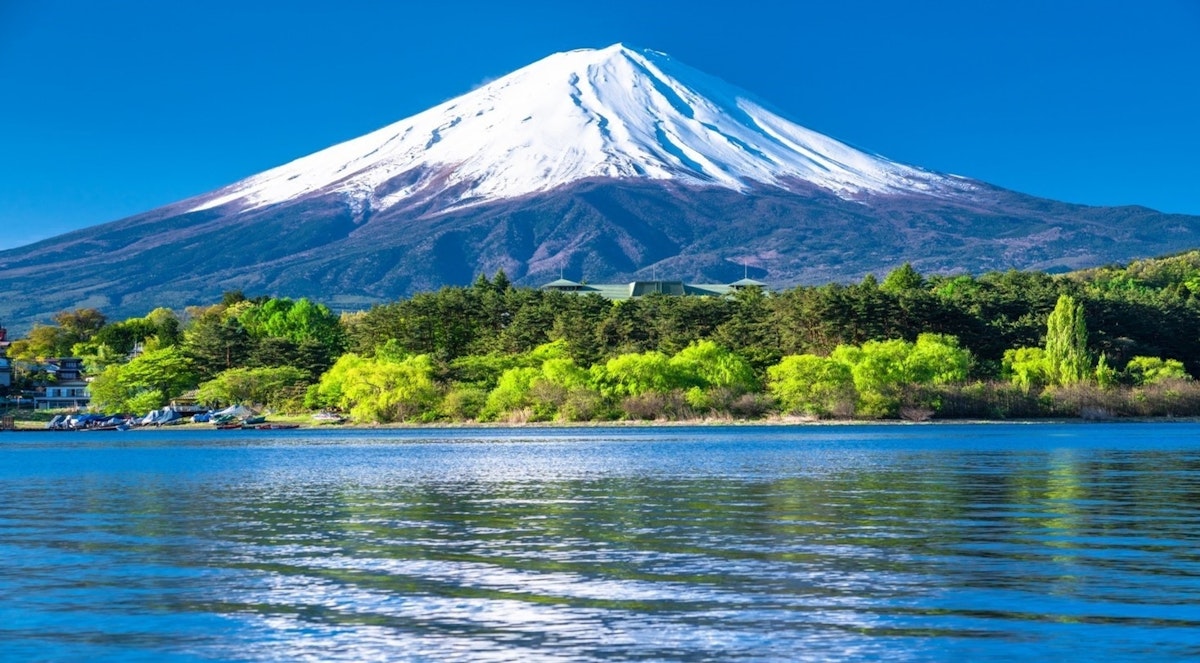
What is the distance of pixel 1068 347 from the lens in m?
75.8

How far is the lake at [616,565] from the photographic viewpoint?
13.1 meters

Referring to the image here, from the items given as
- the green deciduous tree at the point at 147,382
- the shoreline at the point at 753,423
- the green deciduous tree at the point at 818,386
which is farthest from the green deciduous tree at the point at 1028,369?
the green deciduous tree at the point at 147,382

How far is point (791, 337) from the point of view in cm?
8350

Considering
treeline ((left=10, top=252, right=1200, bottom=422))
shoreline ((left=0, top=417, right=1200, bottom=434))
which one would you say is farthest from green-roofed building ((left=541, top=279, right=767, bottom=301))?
shoreline ((left=0, top=417, right=1200, bottom=434))

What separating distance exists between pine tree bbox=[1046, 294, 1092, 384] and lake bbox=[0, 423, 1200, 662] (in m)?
40.6

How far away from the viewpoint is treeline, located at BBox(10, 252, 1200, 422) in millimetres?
75688

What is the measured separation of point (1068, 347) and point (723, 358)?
60.3ft

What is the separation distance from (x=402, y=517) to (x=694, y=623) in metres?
11.5

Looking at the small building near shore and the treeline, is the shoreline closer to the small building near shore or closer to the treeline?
the treeline

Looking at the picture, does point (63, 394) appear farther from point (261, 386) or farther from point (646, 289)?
point (646, 289)

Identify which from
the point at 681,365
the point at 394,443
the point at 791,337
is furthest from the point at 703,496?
the point at 791,337

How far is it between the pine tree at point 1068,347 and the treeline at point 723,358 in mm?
83

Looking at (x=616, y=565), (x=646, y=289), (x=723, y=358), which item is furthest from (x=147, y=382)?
(x=616, y=565)

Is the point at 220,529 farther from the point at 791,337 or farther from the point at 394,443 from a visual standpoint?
the point at 791,337
